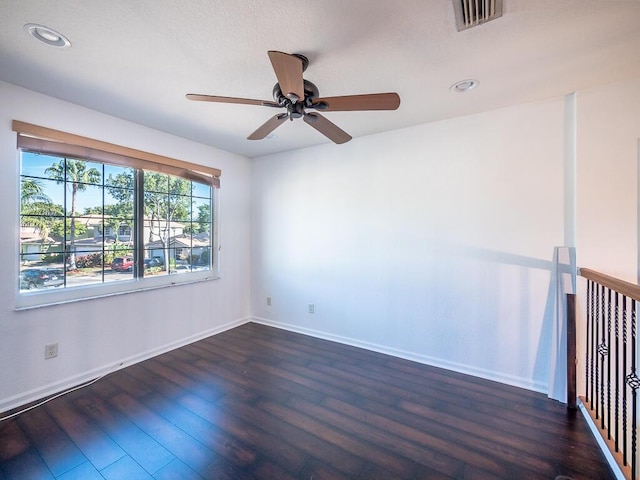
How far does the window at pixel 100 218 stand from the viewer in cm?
228

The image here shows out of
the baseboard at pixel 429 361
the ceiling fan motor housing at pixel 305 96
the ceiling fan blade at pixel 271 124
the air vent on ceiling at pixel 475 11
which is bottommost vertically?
the baseboard at pixel 429 361

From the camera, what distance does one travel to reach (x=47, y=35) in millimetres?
1570

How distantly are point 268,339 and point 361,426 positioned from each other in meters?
1.80

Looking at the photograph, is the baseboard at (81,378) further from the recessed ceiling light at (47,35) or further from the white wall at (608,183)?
the white wall at (608,183)


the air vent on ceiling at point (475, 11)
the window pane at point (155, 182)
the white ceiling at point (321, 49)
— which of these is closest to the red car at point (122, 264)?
the window pane at point (155, 182)

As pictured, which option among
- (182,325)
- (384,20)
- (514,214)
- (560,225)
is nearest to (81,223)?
(182,325)

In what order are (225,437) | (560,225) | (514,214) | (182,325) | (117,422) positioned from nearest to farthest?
(225,437), (117,422), (560,225), (514,214), (182,325)

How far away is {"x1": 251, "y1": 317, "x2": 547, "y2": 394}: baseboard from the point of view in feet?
7.82

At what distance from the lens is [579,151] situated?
6.98 ft

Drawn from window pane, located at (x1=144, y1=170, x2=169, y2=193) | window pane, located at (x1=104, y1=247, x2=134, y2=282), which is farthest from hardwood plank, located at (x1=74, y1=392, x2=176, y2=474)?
window pane, located at (x1=144, y1=170, x2=169, y2=193)

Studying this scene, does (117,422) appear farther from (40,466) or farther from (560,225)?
(560,225)

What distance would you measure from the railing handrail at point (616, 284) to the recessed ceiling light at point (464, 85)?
1.57 metres

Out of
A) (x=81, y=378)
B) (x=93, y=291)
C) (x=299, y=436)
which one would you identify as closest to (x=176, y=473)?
(x=299, y=436)

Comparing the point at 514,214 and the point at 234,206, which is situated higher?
the point at 234,206
